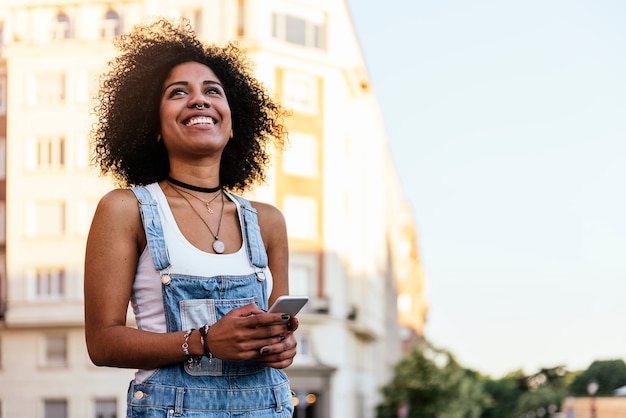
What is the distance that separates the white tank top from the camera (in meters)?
3.36

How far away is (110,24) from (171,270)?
153 ft

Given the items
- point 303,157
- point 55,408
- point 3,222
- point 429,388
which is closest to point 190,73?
point 303,157

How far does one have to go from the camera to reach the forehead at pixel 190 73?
12.4 ft

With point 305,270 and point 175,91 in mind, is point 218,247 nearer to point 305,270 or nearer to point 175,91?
point 175,91

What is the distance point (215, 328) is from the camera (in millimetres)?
3148

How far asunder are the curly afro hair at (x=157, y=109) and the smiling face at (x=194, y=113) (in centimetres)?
14

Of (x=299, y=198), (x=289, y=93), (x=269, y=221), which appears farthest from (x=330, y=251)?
(x=269, y=221)

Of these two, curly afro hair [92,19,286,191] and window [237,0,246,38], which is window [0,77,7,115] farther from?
curly afro hair [92,19,286,191]

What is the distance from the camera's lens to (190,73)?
3809 mm

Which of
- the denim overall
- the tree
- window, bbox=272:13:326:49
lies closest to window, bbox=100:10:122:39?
window, bbox=272:13:326:49

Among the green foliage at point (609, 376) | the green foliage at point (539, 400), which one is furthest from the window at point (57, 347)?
the green foliage at point (539, 400)

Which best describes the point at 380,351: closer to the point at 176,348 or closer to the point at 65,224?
the point at 65,224

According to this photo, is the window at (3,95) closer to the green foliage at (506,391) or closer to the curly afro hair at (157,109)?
the curly afro hair at (157,109)

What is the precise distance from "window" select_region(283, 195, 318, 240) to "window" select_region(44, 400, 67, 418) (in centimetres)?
1183
